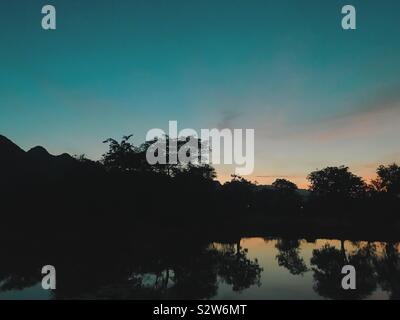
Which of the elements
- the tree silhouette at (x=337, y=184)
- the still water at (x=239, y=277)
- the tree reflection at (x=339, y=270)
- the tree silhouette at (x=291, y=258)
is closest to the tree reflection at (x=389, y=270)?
the still water at (x=239, y=277)

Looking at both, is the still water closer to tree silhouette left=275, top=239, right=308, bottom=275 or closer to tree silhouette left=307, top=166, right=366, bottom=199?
tree silhouette left=275, top=239, right=308, bottom=275

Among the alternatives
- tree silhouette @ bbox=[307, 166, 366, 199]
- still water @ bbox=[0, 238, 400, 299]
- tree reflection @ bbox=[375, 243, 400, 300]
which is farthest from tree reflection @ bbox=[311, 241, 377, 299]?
tree silhouette @ bbox=[307, 166, 366, 199]

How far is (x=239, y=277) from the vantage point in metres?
23.6

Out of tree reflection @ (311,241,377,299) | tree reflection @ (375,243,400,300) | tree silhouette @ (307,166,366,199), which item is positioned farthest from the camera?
tree silhouette @ (307,166,366,199)

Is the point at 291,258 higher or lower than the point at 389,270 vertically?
lower

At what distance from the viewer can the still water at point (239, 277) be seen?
1875 cm

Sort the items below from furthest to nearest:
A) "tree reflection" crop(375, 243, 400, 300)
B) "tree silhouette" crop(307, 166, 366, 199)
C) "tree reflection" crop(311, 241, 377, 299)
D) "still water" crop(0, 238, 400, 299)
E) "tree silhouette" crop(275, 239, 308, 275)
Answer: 1. "tree silhouette" crop(307, 166, 366, 199)
2. "tree silhouette" crop(275, 239, 308, 275)
3. "tree reflection" crop(375, 243, 400, 300)
4. "tree reflection" crop(311, 241, 377, 299)
5. "still water" crop(0, 238, 400, 299)

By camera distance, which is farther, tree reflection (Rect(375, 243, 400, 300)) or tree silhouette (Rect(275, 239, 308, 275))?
tree silhouette (Rect(275, 239, 308, 275))

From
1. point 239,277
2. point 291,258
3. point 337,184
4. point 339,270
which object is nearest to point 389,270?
point 339,270

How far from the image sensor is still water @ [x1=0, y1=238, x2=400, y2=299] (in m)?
18.8

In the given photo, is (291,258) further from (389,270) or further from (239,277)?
(239,277)

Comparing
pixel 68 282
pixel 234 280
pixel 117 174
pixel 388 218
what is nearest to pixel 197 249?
pixel 234 280

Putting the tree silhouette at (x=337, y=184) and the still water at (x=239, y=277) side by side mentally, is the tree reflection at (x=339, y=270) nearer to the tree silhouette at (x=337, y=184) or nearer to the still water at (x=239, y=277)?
the still water at (x=239, y=277)

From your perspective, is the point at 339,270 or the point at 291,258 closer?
the point at 339,270
